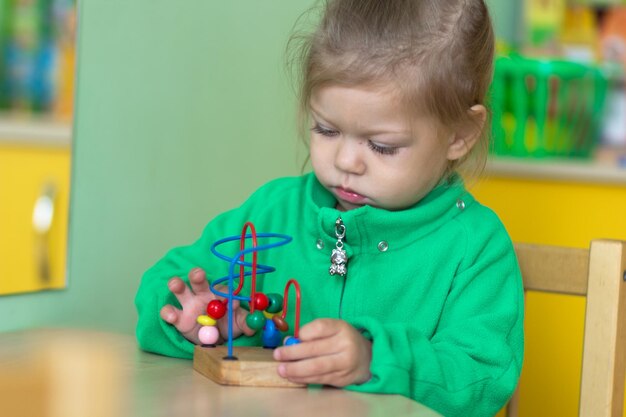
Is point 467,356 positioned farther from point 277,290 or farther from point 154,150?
point 154,150

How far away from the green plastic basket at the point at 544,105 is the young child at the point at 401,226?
106cm

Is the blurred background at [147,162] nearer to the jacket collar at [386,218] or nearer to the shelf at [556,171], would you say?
the shelf at [556,171]

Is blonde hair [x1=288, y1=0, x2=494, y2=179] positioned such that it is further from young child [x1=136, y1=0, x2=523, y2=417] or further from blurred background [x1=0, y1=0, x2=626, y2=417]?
blurred background [x1=0, y1=0, x2=626, y2=417]

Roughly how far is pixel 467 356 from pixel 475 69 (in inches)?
12.8

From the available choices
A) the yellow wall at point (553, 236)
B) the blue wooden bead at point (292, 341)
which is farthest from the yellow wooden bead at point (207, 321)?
the yellow wall at point (553, 236)

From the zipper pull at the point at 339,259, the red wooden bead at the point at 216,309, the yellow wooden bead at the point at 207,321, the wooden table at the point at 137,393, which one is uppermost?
the zipper pull at the point at 339,259

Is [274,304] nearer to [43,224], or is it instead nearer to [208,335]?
[208,335]

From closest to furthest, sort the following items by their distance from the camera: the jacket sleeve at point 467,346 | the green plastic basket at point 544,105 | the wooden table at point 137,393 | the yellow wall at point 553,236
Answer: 1. the wooden table at point 137,393
2. the jacket sleeve at point 467,346
3. the yellow wall at point 553,236
4. the green plastic basket at point 544,105

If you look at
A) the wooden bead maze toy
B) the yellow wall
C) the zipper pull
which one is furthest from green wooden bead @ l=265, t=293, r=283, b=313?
the yellow wall

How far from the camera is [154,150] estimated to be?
1439 mm

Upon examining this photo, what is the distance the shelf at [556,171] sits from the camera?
2.10 metres

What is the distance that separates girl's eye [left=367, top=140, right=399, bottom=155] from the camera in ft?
3.51

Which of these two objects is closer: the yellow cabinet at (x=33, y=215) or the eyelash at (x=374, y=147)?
the eyelash at (x=374, y=147)

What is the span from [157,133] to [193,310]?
426mm
